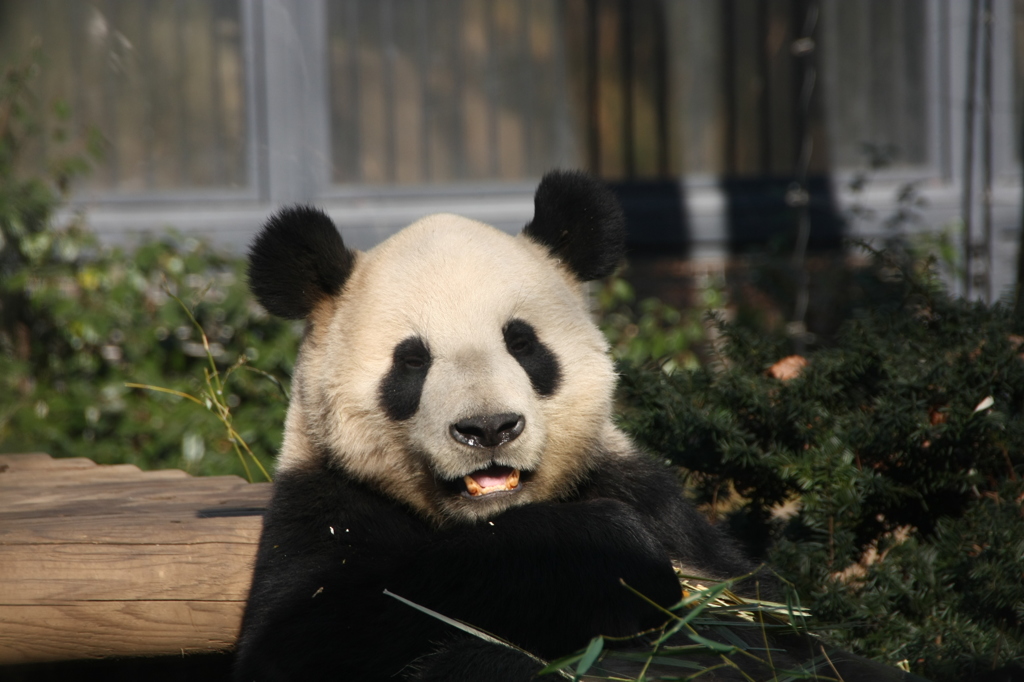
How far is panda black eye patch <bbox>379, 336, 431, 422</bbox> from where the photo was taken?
7.80 ft

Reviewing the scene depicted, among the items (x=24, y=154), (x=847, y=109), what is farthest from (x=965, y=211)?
(x=24, y=154)

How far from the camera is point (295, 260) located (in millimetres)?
2584

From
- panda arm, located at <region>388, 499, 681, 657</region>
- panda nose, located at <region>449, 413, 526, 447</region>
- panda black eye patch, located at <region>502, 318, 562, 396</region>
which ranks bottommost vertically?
panda arm, located at <region>388, 499, 681, 657</region>

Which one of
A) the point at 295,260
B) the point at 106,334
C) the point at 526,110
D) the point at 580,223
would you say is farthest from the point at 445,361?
the point at 526,110

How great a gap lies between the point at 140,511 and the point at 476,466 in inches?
46.0

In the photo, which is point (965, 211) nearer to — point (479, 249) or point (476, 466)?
point (479, 249)

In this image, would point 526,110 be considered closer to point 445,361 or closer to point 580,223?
point 580,223

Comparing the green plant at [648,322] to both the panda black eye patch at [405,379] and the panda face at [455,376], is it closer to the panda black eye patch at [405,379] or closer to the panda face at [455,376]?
the panda face at [455,376]

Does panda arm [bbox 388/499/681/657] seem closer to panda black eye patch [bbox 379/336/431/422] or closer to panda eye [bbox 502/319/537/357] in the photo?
panda black eye patch [bbox 379/336/431/422]

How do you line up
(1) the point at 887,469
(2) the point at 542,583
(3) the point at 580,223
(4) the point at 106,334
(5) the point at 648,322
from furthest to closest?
1. (5) the point at 648,322
2. (4) the point at 106,334
3. (1) the point at 887,469
4. (3) the point at 580,223
5. (2) the point at 542,583

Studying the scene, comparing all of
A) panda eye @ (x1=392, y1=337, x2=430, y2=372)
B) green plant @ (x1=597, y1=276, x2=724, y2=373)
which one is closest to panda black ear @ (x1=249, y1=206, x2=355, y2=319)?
panda eye @ (x1=392, y1=337, x2=430, y2=372)

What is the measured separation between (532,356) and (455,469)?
399mm

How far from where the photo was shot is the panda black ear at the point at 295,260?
8.40 feet

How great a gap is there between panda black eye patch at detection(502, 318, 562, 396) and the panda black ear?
0.52 m
